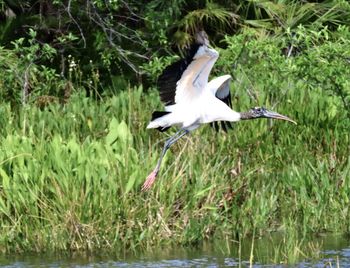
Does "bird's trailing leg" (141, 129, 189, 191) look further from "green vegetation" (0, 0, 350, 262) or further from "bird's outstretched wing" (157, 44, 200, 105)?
"bird's outstretched wing" (157, 44, 200, 105)

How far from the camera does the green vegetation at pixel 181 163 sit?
8422mm

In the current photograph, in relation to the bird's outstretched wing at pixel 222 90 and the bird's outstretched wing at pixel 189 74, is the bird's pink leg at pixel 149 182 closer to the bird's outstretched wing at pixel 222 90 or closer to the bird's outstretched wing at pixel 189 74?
the bird's outstretched wing at pixel 189 74

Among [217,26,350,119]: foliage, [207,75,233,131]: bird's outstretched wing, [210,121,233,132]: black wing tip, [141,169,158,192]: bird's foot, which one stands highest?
[217,26,350,119]: foliage

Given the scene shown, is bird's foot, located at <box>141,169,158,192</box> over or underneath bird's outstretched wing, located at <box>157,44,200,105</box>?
underneath

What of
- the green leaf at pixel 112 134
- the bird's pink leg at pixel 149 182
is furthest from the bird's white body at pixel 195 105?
the bird's pink leg at pixel 149 182

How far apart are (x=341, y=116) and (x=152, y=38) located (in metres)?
4.09

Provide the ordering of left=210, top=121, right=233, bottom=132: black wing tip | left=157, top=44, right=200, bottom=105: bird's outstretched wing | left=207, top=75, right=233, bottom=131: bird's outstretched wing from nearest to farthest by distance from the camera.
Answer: left=157, top=44, right=200, bottom=105: bird's outstretched wing, left=207, top=75, right=233, bottom=131: bird's outstretched wing, left=210, top=121, right=233, bottom=132: black wing tip

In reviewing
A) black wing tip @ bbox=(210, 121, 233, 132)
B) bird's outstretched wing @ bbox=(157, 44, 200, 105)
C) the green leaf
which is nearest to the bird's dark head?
black wing tip @ bbox=(210, 121, 233, 132)

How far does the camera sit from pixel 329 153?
10133 millimetres

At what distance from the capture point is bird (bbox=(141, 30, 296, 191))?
9547mm

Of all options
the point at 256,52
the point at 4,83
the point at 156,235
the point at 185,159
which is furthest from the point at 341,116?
the point at 4,83

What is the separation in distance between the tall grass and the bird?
170 mm

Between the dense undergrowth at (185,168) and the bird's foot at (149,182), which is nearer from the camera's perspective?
the dense undergrowth at (185,168)

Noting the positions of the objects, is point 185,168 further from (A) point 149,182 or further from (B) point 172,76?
(B) point 172,76
